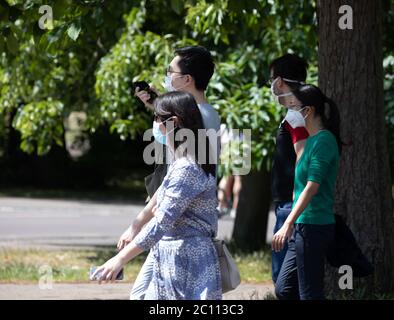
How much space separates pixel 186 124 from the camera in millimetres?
5066

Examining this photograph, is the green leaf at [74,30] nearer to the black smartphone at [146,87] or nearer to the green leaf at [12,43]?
the green leaf at [12,43]

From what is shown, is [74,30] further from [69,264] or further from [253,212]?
[253,212]

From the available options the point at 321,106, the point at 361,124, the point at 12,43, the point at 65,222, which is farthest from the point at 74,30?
the point at 65,222

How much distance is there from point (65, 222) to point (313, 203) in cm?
1216

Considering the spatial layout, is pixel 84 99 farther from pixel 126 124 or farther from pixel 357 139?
pixel 357 139

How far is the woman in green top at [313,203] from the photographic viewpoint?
5.70 meters

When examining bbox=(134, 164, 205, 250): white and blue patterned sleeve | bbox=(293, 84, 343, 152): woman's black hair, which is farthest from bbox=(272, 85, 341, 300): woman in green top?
bbox=(134, 164, 205, 250): white and blue patterned sleeve

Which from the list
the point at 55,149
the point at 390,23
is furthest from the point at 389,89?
the point at 55,149

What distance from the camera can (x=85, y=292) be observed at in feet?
30.0

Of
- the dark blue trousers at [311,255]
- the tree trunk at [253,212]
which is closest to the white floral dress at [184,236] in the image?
the dark blue trousers at [311,255]

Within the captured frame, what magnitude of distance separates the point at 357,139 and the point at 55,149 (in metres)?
17.1

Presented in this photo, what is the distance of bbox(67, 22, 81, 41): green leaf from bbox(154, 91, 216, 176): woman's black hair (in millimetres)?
2730

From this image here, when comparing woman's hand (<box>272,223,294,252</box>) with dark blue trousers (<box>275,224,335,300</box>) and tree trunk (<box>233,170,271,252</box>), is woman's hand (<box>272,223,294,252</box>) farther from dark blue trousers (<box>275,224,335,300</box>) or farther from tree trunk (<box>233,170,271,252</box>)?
tree trunk (<box>233,170,271,252</box>)

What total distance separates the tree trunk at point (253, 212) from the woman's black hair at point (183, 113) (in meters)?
7.54
